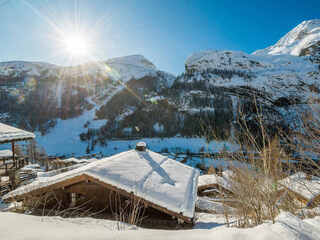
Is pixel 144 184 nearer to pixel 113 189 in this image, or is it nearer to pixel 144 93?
pixel 113 189

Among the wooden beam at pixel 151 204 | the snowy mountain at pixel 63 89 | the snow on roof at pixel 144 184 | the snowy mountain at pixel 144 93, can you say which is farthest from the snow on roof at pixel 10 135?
the snowy mountain at pixel 63 89

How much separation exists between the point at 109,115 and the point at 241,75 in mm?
50252

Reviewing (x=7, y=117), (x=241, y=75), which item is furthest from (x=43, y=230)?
(x=7, y=117)

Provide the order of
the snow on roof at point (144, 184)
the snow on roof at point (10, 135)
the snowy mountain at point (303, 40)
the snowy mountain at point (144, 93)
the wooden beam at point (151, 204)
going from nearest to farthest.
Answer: the wooden beam at point (151, 204)
the snow on roof at point (144, 184)
the snow on roof at point (10, 135)
the snowy mountain at point (144, 93)
the snowy mountain at point (303, 40)

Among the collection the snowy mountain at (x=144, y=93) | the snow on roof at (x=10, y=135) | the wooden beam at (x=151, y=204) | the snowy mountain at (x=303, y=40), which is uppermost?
the snowy mountain at (x=303, y=40)

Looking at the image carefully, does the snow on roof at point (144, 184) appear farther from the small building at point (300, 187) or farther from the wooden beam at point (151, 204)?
the small building at point (300, 187)

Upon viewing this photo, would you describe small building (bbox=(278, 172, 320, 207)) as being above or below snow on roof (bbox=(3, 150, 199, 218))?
above

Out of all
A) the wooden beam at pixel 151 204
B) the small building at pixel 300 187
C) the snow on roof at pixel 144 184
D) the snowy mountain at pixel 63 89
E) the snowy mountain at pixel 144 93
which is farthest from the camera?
the snowy mountain at pixel 63 89

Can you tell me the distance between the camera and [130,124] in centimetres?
5512

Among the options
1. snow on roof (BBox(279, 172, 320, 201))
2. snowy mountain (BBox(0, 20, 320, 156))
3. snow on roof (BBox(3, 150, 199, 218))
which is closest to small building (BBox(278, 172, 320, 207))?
snow on roof (BBox(279, 172, 320, 201))

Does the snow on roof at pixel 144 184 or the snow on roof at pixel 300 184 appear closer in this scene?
the snow on roof at pixel 300 184

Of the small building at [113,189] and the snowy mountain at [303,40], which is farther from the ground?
the snowy mountain at [303,40]

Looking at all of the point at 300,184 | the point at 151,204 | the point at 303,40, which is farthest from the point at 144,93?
the point at 300,184

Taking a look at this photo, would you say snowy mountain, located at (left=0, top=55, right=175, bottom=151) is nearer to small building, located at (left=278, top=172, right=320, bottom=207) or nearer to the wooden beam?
the wooden beam
